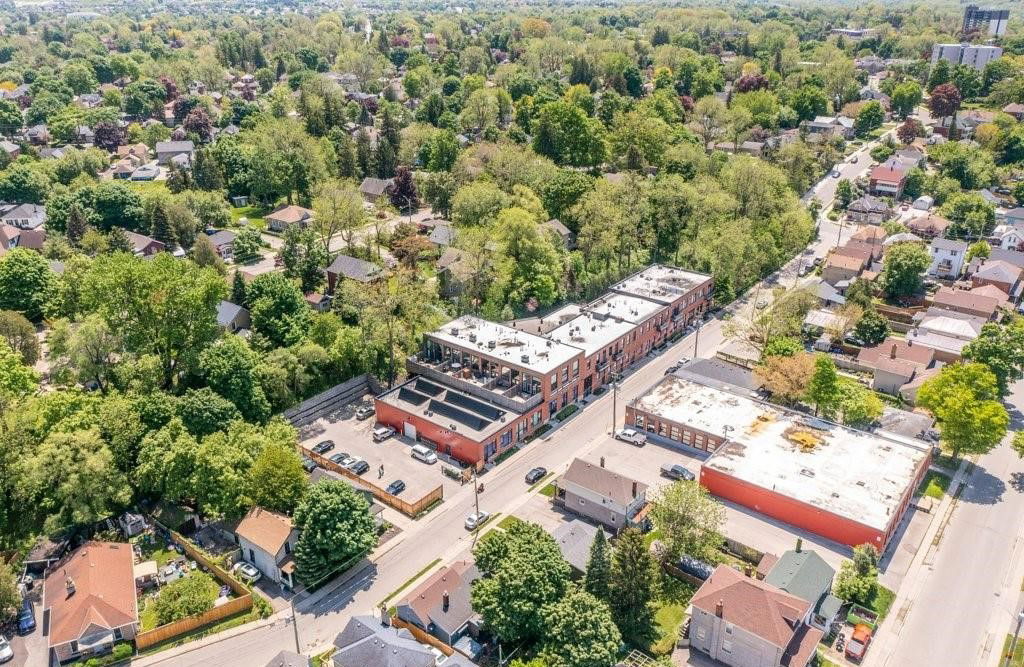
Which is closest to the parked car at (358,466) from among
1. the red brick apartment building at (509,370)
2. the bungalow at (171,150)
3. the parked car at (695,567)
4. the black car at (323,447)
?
the black car at (323,447)

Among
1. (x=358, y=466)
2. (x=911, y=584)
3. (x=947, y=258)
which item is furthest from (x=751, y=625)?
(x=947, y=258)

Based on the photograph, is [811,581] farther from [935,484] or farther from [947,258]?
[947,258]

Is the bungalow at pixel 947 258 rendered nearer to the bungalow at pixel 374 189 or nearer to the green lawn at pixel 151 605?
the bungalow at pixel 374 189

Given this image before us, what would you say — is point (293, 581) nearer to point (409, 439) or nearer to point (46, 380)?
point (409, 439)

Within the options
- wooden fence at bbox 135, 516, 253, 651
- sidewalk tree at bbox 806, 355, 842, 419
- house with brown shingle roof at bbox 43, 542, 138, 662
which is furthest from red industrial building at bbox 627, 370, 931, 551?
house with brown shingle roof at bbox 43, 542, 138, 662

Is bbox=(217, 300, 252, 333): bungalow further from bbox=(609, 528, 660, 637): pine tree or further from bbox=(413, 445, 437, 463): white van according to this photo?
bbox=(609, 528, 660, 637): pine tree

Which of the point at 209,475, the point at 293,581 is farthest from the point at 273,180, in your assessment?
the point at 293,581

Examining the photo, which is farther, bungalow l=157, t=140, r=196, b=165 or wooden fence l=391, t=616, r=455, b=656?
bungalow l=157, t=140, r=196, b=165
